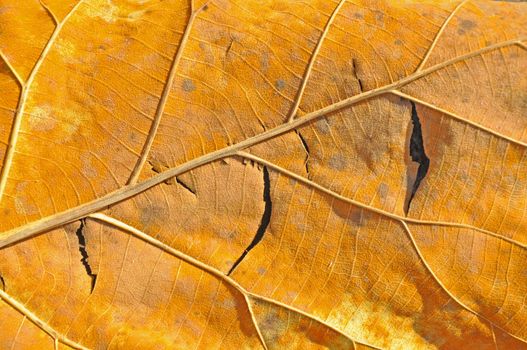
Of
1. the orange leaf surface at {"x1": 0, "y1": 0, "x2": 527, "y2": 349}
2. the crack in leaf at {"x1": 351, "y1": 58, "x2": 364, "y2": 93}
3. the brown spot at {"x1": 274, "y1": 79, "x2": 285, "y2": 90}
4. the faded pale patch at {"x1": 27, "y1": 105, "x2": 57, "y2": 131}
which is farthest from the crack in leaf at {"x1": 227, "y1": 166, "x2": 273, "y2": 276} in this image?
the faded pale patch at {"x1": 27, "y1": 105, "x2": 57, "y2": 131}

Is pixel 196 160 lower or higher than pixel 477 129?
lower

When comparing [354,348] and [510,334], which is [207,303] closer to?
[354,348]

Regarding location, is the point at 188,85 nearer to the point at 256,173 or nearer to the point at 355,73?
the point at 256,173

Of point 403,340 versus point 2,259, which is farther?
point 403,340

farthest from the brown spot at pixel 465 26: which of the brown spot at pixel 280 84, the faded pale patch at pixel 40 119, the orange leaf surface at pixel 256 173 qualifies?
the faded pale patch at pixel 40 119

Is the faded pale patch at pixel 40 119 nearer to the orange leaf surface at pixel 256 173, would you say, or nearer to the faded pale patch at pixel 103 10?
the orange leaf surface at pixel 256 173

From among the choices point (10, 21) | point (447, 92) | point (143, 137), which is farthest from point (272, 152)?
point (10, 21)

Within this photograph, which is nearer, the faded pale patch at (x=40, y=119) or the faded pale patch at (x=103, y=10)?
the faded pale patch at (x=40, y=119)
